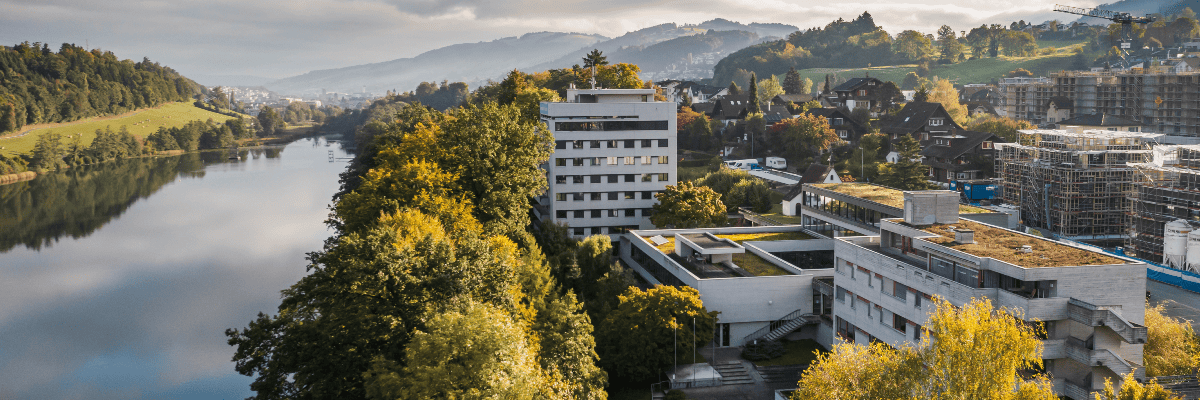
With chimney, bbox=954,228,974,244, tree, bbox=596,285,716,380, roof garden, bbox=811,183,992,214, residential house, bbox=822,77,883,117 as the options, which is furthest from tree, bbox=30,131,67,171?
chimney, bbox=954,228,974,244

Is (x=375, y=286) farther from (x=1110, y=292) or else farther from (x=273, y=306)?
(x=273, y=306)

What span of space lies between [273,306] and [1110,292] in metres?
37.7

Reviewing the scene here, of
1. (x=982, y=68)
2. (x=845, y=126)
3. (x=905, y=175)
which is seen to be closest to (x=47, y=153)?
(x=845, y=126)

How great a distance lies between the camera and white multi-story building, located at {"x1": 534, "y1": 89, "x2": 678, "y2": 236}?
54.1 m

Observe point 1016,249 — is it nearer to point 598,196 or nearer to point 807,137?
point 598,196

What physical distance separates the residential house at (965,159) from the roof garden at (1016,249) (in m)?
44.5

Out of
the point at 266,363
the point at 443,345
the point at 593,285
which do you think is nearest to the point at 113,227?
the point at 593,285

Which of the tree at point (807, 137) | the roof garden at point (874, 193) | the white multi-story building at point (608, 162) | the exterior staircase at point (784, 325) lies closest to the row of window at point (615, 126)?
the white multi-story building at point (608, 162)

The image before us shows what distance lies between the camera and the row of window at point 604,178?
54.4 m

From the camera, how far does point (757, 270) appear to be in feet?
123

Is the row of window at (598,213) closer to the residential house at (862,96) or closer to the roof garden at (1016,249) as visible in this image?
the roof garden at (1016,249)

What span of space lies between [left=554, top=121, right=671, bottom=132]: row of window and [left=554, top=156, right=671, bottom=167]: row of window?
183 cm

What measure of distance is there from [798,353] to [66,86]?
148 metres

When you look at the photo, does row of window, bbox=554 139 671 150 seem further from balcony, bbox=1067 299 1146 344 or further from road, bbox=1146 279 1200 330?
balcony, bbox=1067 299 1146 344
